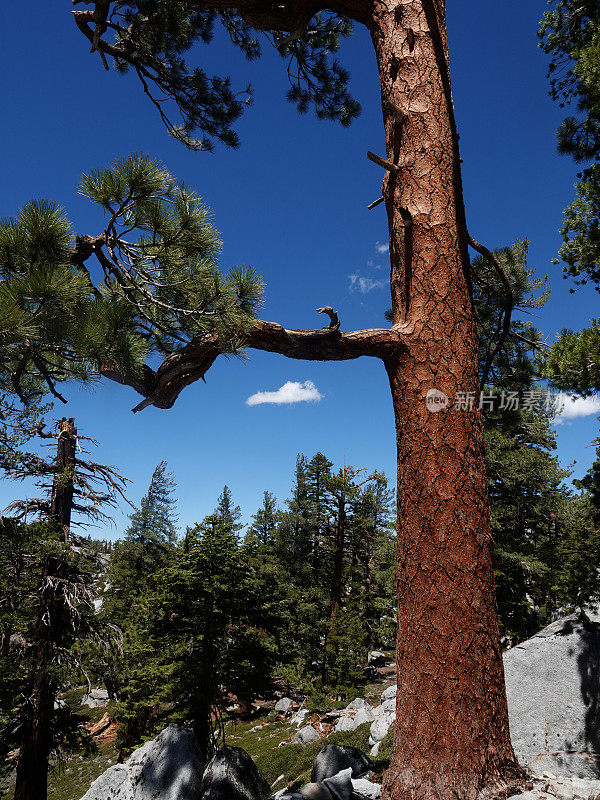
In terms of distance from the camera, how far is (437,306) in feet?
12.0

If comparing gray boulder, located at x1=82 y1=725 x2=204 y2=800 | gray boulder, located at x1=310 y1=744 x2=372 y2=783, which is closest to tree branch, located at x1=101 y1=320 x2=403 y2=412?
gray boulder, located at x1=82 y1=725 x2=204 y2=800

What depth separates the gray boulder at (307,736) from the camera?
1482 centimetres

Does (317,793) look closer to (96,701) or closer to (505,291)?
(505,291)

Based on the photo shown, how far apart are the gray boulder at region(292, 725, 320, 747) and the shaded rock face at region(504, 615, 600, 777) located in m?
11.9

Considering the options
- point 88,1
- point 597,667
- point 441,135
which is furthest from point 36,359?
point 597,667

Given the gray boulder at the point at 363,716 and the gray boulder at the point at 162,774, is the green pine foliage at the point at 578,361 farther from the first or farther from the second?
the gray boulder at the point at 363,716

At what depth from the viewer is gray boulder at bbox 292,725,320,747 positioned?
14.8m

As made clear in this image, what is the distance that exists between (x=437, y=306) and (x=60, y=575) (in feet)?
39.9

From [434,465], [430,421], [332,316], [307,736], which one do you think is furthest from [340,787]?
[307,736]

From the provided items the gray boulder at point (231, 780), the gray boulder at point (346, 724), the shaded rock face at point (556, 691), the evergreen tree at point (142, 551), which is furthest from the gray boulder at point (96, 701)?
the shaded rock face at point (556, 691)

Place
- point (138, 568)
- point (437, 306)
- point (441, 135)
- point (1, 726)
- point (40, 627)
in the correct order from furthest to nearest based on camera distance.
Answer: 1. point (138, 568)
2. point (40, 627)
3. point (1, 726)
4. point (441, 135)
5. point (437, 306)

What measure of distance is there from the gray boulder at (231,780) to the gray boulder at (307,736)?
32.7 feet

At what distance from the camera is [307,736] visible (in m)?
15.0

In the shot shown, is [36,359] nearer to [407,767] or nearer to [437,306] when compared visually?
[437,306]
